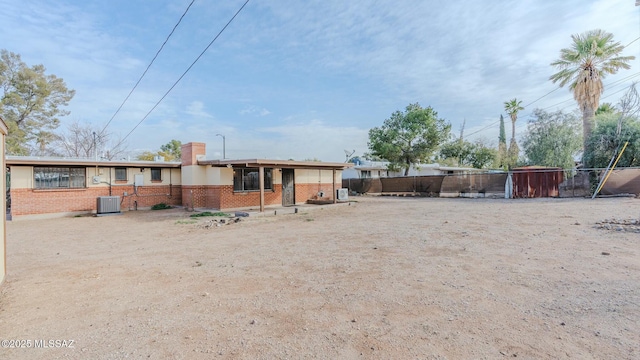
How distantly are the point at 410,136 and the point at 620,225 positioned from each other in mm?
17965

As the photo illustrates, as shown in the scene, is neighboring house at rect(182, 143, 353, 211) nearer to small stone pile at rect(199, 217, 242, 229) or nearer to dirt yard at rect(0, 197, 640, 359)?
small stone pile at rect(199, 217, 242, 229)

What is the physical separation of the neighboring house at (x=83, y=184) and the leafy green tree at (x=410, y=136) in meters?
16.6

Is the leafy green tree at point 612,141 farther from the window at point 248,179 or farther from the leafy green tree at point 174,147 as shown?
the leafy green tree at point 174,147

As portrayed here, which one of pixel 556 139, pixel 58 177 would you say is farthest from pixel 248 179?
pixel 556 139

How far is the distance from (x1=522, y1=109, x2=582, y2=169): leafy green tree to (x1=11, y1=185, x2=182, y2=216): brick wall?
26787mm

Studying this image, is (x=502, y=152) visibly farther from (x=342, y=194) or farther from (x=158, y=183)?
(x=158, y=183)

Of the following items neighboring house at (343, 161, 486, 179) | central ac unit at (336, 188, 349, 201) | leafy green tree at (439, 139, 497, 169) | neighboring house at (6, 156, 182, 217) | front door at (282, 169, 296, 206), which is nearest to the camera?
neighboring house at (6, 156, 182, 217)

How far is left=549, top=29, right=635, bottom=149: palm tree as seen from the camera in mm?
18562

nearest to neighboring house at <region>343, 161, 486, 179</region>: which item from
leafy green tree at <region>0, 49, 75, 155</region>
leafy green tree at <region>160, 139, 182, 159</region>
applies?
leafy green tree at <region>0, 49, 75, 155</region>

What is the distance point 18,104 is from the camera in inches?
830

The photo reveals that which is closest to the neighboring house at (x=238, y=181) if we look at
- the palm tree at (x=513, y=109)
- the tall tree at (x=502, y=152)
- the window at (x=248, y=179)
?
the window at (x=248, y=179)

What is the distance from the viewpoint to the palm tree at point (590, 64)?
60.9 feet

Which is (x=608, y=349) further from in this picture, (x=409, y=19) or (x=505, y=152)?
(x=505, y=152)

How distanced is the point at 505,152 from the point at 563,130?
1298cm
